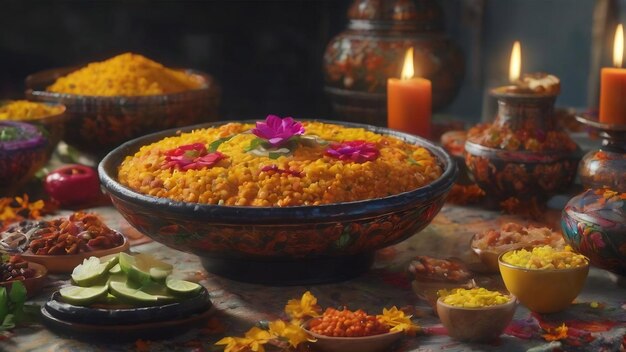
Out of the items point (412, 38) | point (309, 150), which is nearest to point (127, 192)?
point (309, 150)

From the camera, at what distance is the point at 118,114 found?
355 cm

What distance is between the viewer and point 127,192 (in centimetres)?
239

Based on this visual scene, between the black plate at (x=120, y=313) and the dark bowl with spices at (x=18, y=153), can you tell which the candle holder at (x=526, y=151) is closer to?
the black plate at (x=120, y=313)

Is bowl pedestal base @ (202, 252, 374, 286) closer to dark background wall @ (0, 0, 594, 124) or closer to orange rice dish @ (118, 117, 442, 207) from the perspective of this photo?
orange rice dish @ (118, 117, 442, 207)

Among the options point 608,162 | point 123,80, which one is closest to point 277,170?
point 608,162

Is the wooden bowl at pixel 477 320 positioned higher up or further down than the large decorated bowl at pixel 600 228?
further down

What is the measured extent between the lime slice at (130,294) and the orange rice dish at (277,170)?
26 centimetres

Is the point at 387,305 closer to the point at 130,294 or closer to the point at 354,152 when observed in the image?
the point at 354,152

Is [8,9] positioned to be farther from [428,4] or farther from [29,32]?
[428,4]

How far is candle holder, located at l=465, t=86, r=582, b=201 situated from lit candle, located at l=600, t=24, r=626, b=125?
0.24 m

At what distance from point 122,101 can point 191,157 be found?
1.09m

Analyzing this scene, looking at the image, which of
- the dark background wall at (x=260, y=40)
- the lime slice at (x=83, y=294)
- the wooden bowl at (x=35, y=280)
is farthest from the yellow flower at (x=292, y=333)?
the dark background wall at (x=260, y=40)

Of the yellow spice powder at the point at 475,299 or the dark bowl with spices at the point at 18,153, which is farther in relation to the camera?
the dark bowl with spices at the point at 18,153

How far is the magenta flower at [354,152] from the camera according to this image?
8.20 ft
